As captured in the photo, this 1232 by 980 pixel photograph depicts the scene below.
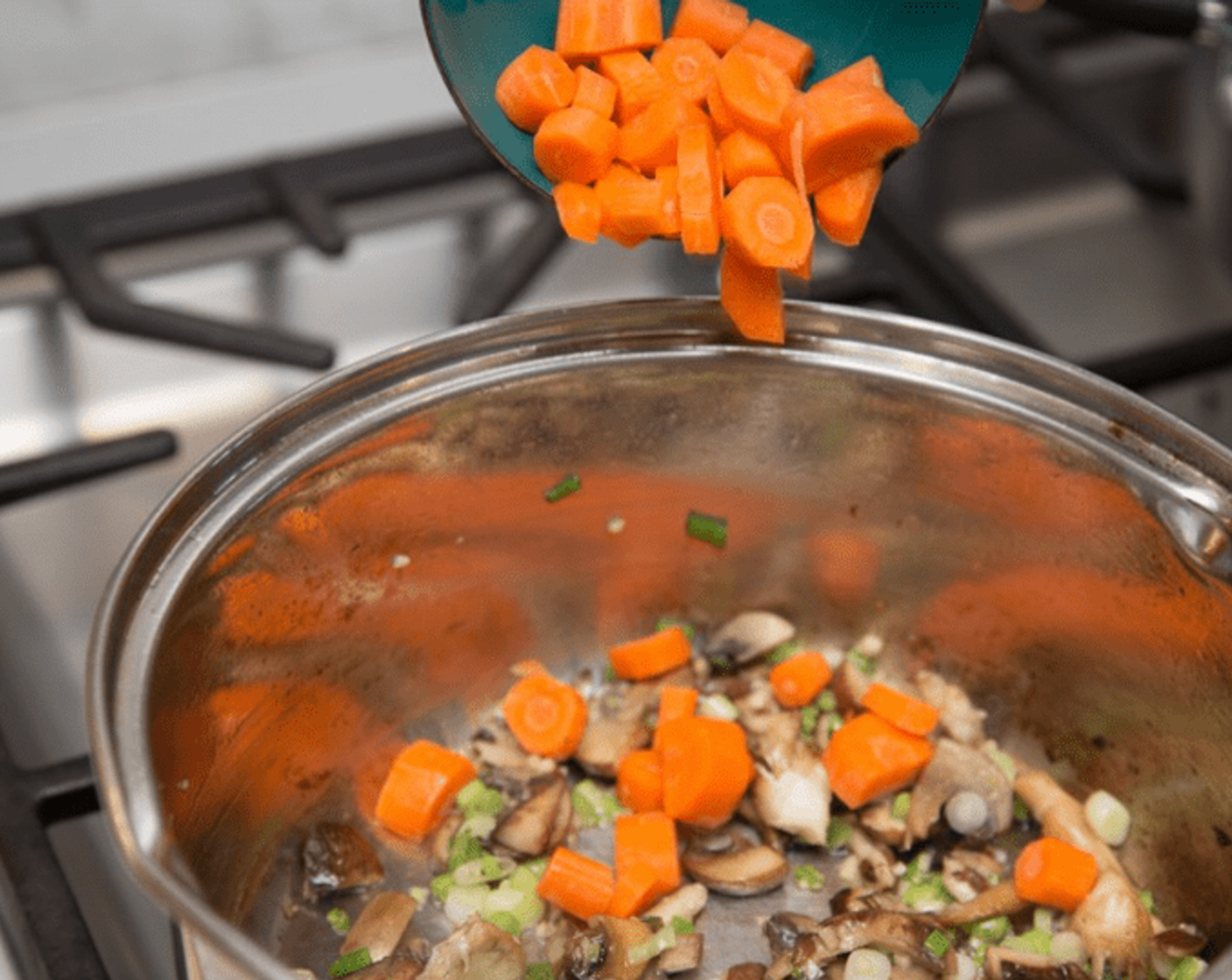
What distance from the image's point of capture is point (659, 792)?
3.23ft

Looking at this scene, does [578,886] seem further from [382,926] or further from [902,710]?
[902,710]

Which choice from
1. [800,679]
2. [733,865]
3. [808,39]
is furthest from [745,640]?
[808,39]

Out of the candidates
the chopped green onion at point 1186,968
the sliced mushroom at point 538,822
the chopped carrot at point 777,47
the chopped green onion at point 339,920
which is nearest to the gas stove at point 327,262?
the chopped green onion at point 339,920

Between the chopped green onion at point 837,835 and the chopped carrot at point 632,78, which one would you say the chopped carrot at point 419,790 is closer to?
the chopped green onion at point 837,835

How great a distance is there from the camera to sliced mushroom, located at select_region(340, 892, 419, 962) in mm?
916

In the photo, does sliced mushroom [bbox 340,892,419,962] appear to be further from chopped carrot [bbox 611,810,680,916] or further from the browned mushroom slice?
chopped carrot [bbox 611,810,680,916]

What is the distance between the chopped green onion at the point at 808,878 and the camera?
97 centimetres

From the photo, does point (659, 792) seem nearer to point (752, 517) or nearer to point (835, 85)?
point (752, 517)

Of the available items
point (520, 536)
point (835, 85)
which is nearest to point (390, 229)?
point (520, 536)

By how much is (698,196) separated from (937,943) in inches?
17.8

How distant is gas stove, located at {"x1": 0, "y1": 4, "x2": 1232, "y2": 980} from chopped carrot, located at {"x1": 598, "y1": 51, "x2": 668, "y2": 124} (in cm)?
31

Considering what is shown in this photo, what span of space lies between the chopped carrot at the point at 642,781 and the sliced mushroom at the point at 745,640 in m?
0.09

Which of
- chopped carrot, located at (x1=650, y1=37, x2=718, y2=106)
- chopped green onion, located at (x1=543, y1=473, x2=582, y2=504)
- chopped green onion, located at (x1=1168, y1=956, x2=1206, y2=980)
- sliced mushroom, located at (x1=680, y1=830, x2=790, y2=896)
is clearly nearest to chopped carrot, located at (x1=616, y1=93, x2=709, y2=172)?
chopped carrot, located at (x1=650, y1=37, x2=718, y2=106)

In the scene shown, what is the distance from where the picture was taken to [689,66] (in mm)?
923
